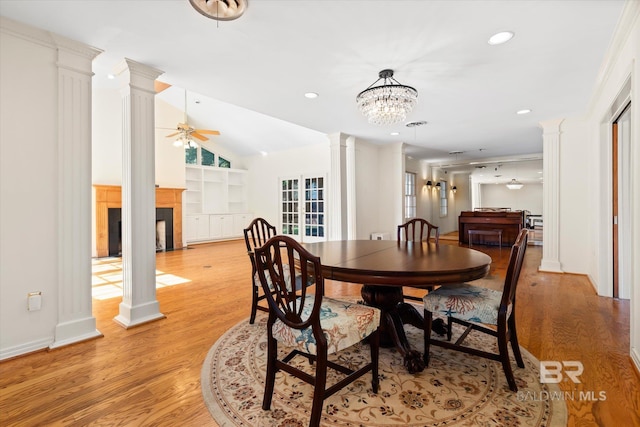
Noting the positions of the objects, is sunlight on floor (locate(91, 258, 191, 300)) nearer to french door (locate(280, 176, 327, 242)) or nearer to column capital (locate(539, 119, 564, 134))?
french door (locate(280, 176, 327, 242))

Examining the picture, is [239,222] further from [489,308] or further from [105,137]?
[489,308]

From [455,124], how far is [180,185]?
649 cm

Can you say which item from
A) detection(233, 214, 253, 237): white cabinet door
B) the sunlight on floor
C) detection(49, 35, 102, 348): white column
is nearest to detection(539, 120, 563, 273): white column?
the sunlight on floor

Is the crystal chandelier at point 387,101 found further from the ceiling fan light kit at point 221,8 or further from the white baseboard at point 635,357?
the white baseboard at point 635,357

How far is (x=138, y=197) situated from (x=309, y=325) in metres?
2.16

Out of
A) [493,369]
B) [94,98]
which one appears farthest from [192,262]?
[493,369]

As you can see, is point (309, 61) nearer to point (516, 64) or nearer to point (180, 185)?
point (516, 64)

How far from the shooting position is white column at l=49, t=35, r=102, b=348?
2.29 m

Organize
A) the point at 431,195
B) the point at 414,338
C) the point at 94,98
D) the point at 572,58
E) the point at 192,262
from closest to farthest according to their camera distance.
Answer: the point at 414,338 < the point at 572,58 < the point at 192,262 < the point at 94,98 < the point at 431,195

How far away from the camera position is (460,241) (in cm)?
825

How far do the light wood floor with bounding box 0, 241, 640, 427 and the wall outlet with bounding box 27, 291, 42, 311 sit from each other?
33 cm

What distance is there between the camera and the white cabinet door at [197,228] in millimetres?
8047

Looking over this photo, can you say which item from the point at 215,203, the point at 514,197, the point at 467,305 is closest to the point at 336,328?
the point at 467,305

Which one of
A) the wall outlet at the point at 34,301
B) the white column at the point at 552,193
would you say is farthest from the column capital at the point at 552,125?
the wall outlet at the point at 34,301
